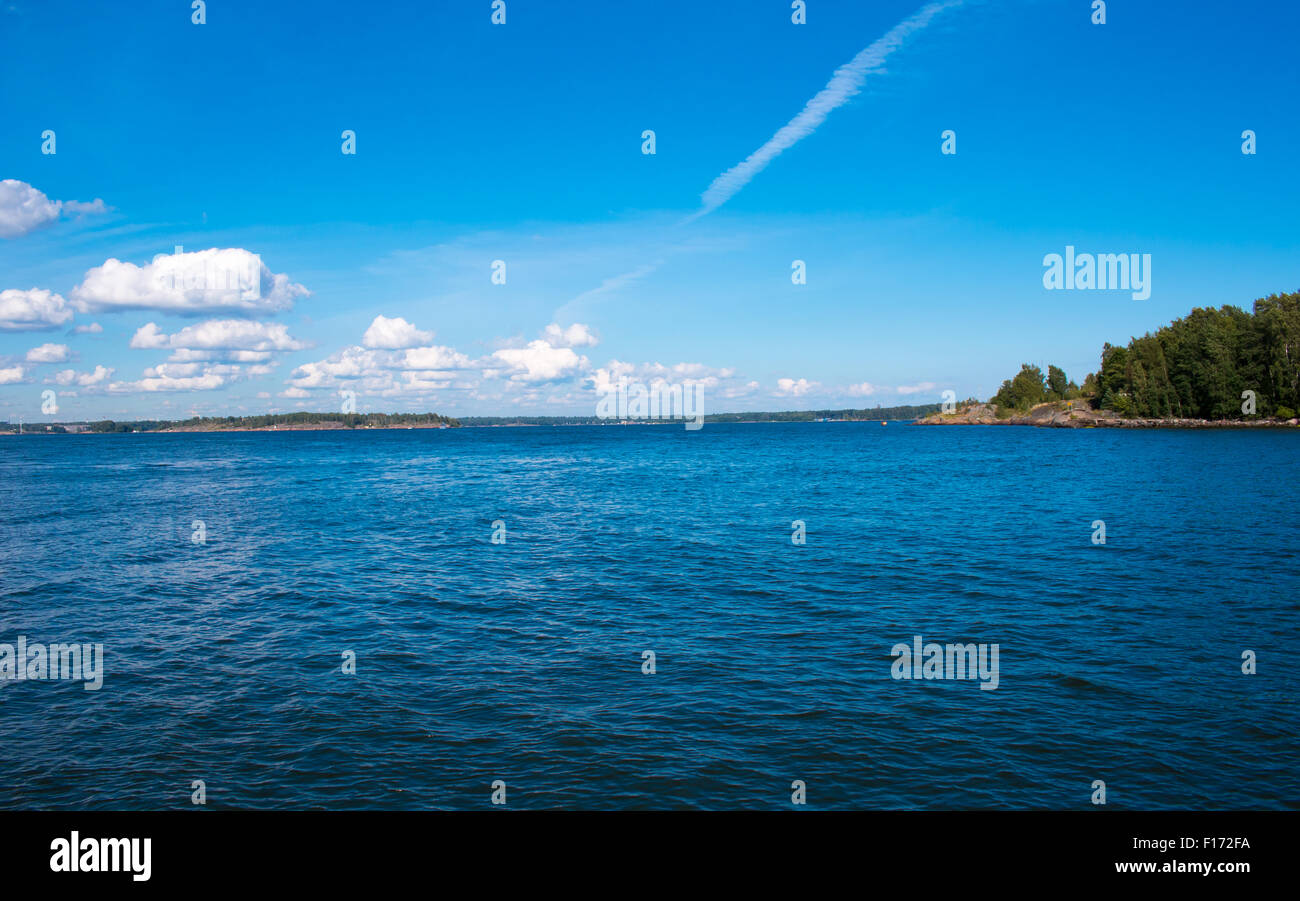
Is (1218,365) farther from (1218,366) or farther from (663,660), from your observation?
(663,660)

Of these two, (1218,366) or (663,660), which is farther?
(1218,366)

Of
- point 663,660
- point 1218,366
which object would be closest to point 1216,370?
point 1218,366

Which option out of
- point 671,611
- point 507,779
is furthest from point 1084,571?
point 507,779

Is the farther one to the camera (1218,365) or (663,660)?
(1218,365)

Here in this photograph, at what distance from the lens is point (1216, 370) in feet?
477

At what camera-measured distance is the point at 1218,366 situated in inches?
5743

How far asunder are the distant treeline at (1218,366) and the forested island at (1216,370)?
0.48ft

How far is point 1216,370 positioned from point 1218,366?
1262mm

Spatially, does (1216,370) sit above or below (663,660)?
above

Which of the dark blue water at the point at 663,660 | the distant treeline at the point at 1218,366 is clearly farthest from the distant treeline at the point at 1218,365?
the dark blue water at the point at 663,660

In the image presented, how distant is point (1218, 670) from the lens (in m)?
18.6

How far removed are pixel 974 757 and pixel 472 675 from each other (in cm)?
1197

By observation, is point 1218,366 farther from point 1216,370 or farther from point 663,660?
point 663,660
